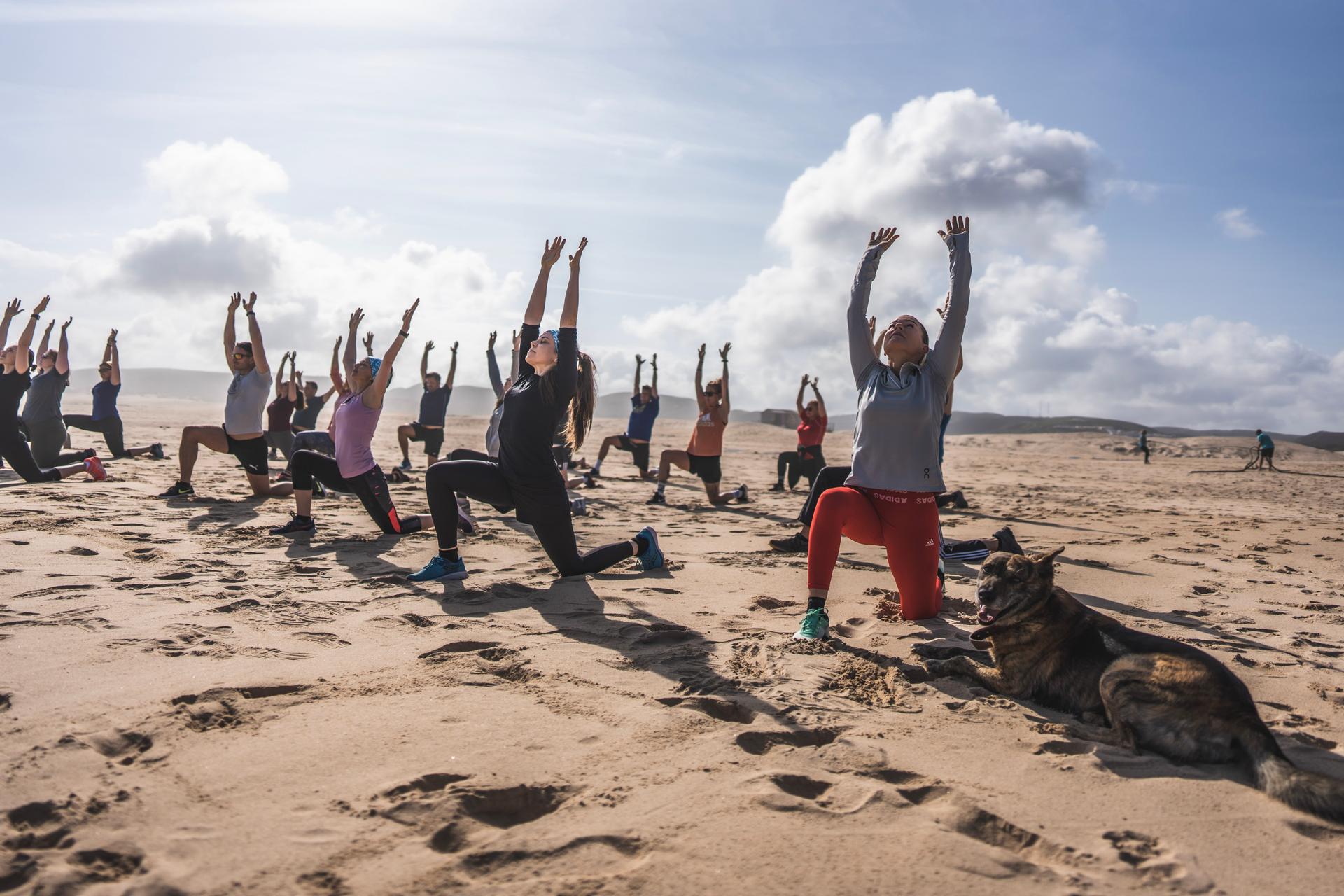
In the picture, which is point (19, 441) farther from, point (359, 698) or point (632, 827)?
point (632, 827)

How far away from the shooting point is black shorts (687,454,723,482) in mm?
11477

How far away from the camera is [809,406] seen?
12359mm

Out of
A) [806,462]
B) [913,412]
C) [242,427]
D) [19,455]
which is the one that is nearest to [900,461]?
[913,412]

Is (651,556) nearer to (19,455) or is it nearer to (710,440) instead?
(710,440)

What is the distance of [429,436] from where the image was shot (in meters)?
14.2

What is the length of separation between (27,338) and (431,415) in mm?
5824

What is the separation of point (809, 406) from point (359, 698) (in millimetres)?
9876

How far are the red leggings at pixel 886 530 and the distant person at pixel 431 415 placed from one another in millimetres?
10632

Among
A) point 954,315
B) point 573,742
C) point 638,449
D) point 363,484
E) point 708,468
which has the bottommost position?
point 573,742

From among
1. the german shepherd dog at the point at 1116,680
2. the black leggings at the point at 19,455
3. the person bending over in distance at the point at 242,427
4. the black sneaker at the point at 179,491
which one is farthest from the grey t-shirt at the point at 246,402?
the german shepherd dog at the point at 1116,680

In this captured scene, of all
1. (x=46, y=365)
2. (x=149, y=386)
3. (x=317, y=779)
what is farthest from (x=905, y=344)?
(x=149, y=386)

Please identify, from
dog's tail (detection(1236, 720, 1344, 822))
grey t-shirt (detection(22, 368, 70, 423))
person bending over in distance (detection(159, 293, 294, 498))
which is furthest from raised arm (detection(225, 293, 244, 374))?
dog's tail (detection(1236, 720, 1344, 822))

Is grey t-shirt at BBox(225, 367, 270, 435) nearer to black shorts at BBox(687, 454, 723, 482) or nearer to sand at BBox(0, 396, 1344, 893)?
sand at BBox(0, 396, 1344, 893)

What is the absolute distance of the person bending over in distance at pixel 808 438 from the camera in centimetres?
1230
